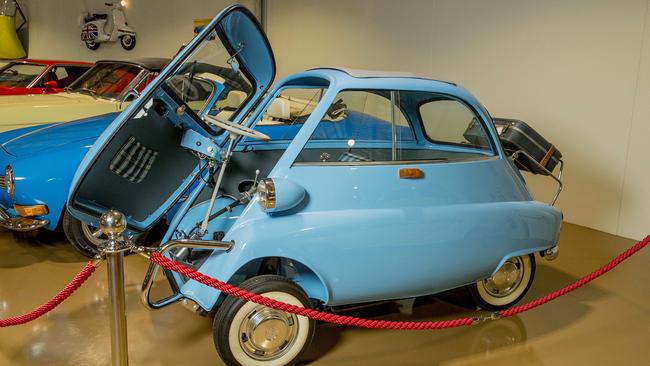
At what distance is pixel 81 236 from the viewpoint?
396 cm

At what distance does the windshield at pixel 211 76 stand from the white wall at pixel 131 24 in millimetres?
6121

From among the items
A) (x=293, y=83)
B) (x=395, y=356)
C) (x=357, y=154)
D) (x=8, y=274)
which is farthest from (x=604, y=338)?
(x=8, y=274)

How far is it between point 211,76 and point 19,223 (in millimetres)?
1797

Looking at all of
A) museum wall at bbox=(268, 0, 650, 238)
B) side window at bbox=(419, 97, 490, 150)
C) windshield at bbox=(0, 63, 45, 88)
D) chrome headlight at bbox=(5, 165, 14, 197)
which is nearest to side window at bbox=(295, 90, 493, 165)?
side window at bbox=(419, 97, 490, 150)

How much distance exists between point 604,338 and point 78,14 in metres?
11.7

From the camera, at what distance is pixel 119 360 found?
2146 millimetres

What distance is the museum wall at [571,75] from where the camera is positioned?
4895 mm

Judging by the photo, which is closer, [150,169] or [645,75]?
[150,169]

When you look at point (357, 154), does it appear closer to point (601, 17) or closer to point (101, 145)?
point (101, 145)

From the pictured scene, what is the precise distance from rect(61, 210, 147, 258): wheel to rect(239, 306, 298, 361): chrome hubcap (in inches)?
67.0

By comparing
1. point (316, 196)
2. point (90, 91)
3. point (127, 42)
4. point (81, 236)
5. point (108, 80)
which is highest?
point (127, 42)

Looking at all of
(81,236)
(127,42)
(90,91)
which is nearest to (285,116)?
(81,236)

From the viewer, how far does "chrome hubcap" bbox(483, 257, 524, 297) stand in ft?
10.8

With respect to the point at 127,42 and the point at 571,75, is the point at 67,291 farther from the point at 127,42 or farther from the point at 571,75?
the point at 127,42
